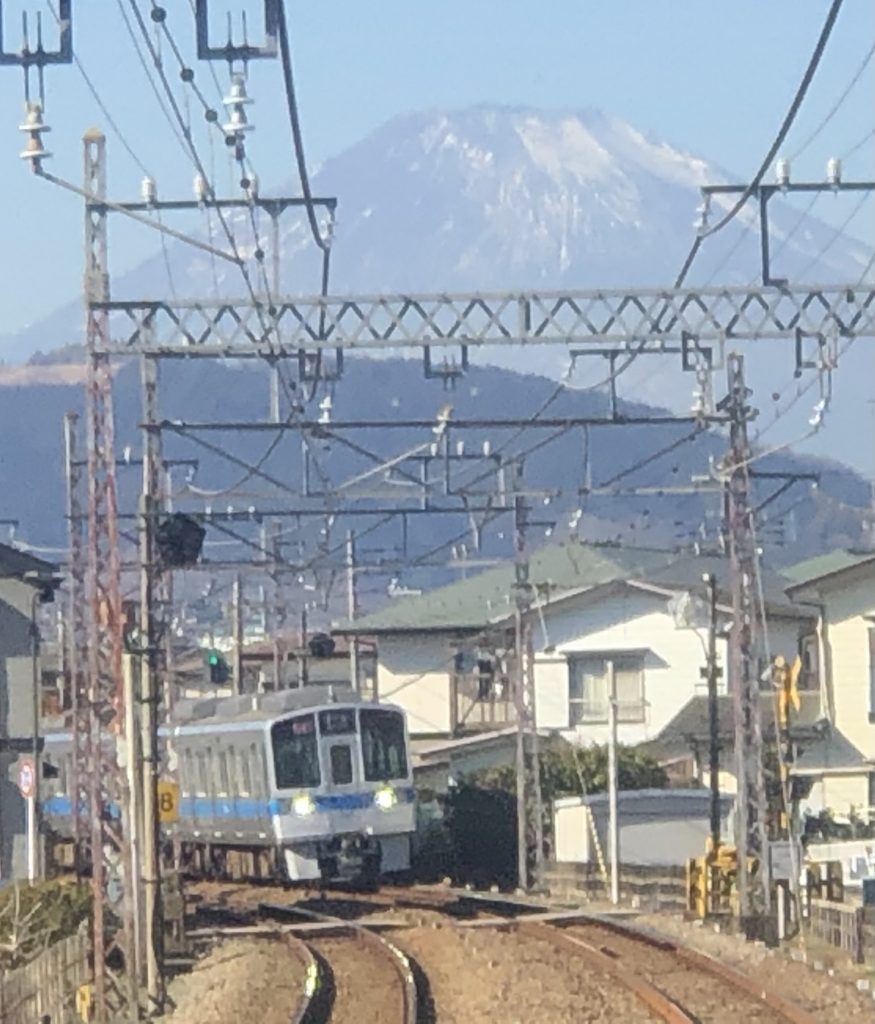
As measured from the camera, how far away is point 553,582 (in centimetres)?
4869

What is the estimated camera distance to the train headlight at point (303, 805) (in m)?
27.7

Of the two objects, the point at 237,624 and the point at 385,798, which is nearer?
the point at 385,798

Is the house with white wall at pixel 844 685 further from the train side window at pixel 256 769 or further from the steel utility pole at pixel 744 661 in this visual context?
the steel utility pole at pixel 744 661

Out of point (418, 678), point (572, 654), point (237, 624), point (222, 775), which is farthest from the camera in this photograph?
point (418, 678)

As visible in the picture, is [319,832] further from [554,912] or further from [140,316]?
[140,316]

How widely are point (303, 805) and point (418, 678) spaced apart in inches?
733

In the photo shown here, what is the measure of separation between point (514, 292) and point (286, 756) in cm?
1117

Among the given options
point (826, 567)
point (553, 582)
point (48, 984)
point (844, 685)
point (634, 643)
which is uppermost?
point (553, 582)

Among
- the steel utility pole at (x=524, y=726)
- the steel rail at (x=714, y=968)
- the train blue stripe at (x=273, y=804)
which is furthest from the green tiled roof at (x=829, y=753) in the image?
the steel rail at (x=714, y=968)

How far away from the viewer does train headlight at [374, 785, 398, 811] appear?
28.3 m

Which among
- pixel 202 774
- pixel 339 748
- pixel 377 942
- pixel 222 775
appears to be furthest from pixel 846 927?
pixel 202 774

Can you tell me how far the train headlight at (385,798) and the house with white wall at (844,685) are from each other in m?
8.15

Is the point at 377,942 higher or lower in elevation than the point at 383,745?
lower

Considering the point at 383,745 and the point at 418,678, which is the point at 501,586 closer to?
the point at 418,678
